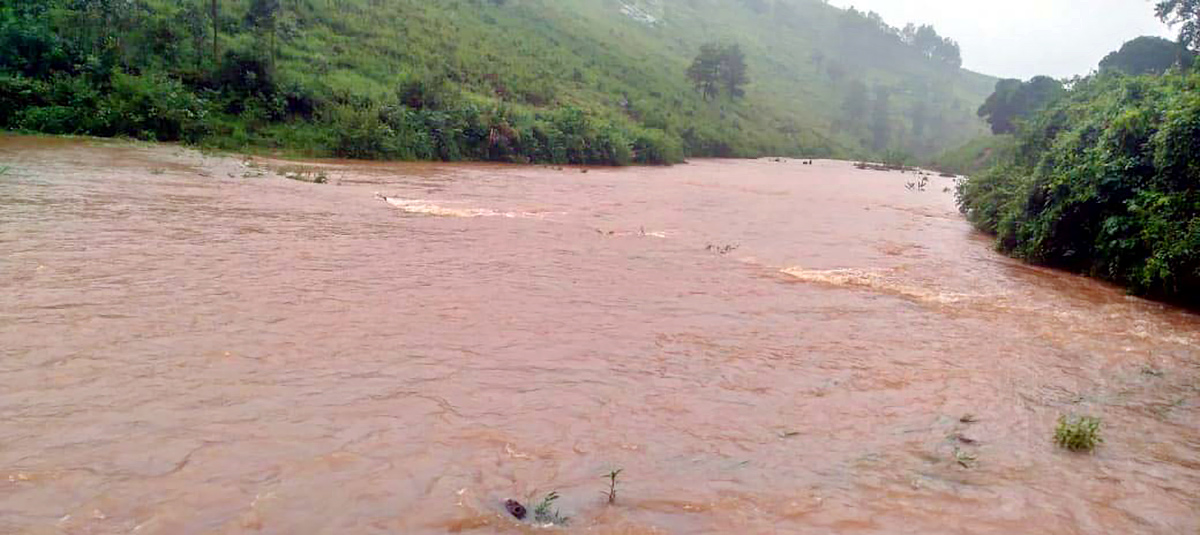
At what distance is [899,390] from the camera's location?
5398 millimetres

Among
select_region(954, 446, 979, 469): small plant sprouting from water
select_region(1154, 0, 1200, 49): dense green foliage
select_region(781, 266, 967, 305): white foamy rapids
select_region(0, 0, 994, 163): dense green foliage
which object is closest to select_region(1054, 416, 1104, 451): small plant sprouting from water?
select_region(954, 446, 979, 469): small plant sprouting from water

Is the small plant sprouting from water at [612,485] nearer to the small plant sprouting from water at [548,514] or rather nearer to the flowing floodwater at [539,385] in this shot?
the flowing floodwater at [539,385]

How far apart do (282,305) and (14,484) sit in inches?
125

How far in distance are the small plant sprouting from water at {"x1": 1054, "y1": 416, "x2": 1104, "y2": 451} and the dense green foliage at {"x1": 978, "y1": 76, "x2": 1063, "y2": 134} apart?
48.5m

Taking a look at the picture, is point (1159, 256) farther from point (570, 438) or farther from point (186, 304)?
point (186, 304)

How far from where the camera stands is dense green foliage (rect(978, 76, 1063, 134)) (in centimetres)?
4748

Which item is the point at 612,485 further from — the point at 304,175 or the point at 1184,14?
the point at 1184,14

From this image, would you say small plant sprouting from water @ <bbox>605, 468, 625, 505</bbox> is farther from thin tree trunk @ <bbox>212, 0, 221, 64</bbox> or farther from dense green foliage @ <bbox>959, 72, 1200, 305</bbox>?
thin tree trunk @ <bbox>212, 0, 221, 64</bbox>

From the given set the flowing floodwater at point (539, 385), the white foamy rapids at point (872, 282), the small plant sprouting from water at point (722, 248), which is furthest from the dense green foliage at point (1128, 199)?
the small plant sprouting from water at point (722, 248)

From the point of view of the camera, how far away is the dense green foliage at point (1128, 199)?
9.08m

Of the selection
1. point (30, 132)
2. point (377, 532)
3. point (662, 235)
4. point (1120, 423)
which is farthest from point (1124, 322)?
point (30, 132)

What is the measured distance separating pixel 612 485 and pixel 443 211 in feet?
34.7

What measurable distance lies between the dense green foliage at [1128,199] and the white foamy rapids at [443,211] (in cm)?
878

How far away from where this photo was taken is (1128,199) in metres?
10.2
